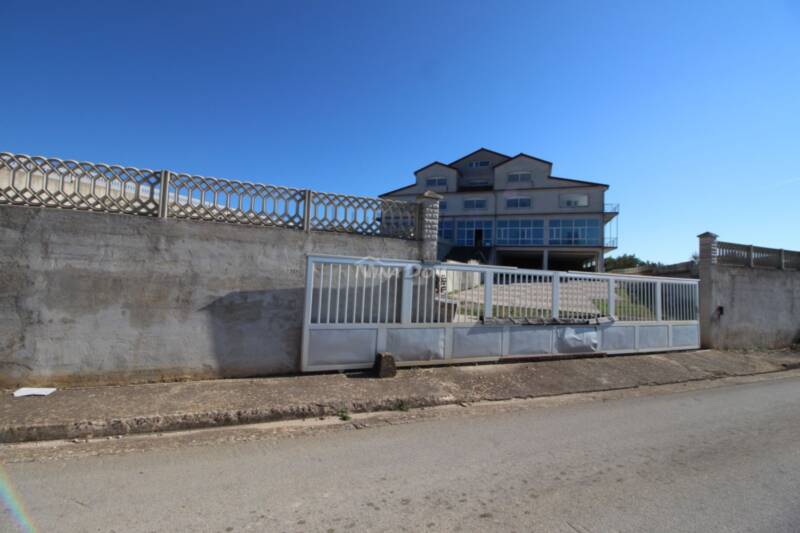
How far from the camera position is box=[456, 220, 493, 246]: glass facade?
42.7 m

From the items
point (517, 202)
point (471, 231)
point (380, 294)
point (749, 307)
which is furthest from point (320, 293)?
point (517, 202)

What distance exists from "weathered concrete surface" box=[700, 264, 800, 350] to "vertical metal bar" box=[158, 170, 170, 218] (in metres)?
12.7

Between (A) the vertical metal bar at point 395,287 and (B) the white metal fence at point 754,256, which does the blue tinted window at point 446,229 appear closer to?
(B) the white metal fence at point 754,256

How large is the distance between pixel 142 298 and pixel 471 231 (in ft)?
130

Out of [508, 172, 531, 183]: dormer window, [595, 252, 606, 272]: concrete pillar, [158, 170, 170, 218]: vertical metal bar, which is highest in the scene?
[508, 172, 531, 183]: dormer window

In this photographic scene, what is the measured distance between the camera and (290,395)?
5.34 m

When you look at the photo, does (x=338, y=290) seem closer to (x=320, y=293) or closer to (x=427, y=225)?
(x=320, y=293)

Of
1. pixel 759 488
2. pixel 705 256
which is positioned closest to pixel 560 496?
pixel 759 488

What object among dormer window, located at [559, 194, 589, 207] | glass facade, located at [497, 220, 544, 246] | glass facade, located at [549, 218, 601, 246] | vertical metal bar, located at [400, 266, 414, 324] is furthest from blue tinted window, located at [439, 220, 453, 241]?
vertical metal bar, located at [400, 266, 414, 324]

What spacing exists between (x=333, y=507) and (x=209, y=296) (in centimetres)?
426

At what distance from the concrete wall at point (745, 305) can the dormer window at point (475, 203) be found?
32052 millimetres

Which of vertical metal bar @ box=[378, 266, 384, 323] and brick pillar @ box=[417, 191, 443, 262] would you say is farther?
brick pillar @ box=[417, 191, 443, 262]

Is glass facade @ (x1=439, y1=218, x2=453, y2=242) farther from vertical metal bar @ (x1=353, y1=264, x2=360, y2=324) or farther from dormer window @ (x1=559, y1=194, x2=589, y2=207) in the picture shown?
vertical metal bar @ (x1=353, y1=264, x2=360, y2=324)

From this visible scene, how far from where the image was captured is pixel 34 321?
5301mm
